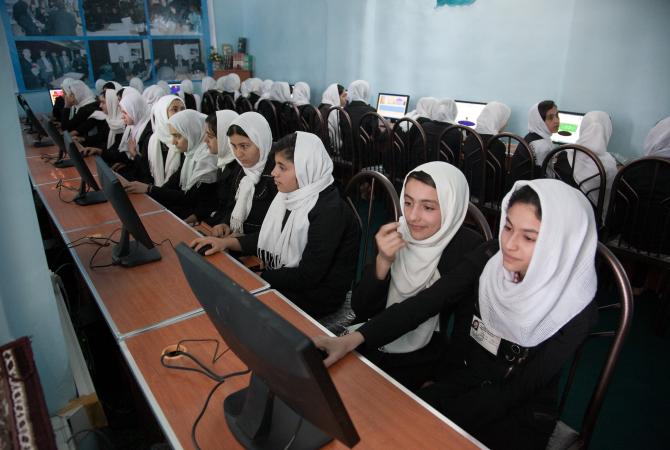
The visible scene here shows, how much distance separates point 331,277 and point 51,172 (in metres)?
2.50

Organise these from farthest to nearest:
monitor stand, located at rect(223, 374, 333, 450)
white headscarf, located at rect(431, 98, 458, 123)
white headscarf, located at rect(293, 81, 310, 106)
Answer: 1. white headscarf, located at rect(293, 81, 310, 106)
2. white headscarf, located at rect(431, 98, 458, 123)
3. monitor stand, located at rect(223, 374, 333, 450)

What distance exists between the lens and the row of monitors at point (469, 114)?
3.56 meters

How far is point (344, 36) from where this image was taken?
5711 millimetres

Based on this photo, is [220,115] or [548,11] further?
[548,11]

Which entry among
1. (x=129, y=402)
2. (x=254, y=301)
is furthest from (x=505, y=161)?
(x=254, y=301)

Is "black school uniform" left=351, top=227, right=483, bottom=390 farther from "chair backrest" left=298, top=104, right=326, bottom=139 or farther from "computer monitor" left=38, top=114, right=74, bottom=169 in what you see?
"chair backrest" left=298, top=104, right=326, bottom=139

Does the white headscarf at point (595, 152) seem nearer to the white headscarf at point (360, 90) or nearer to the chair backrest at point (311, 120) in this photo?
the chair backrest at point (311, 120)

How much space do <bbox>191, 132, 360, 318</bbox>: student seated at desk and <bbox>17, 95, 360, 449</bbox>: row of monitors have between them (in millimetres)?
712

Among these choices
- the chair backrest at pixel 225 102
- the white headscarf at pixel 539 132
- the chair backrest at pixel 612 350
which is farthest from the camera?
the chair backrest at pixel 225 102

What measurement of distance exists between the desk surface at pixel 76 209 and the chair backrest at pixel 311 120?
6.36ft

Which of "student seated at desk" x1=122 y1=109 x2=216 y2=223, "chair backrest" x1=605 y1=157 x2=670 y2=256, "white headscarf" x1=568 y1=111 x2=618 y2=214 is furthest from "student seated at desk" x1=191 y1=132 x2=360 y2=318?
"white headscarf" x1=568 y1=111 x2=618 y2=214

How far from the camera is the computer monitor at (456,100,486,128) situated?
166 inches

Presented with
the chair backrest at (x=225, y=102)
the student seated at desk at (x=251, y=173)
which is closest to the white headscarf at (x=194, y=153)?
the student seated at desk at (x=251, y=173)

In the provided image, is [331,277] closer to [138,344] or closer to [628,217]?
[138,344]
